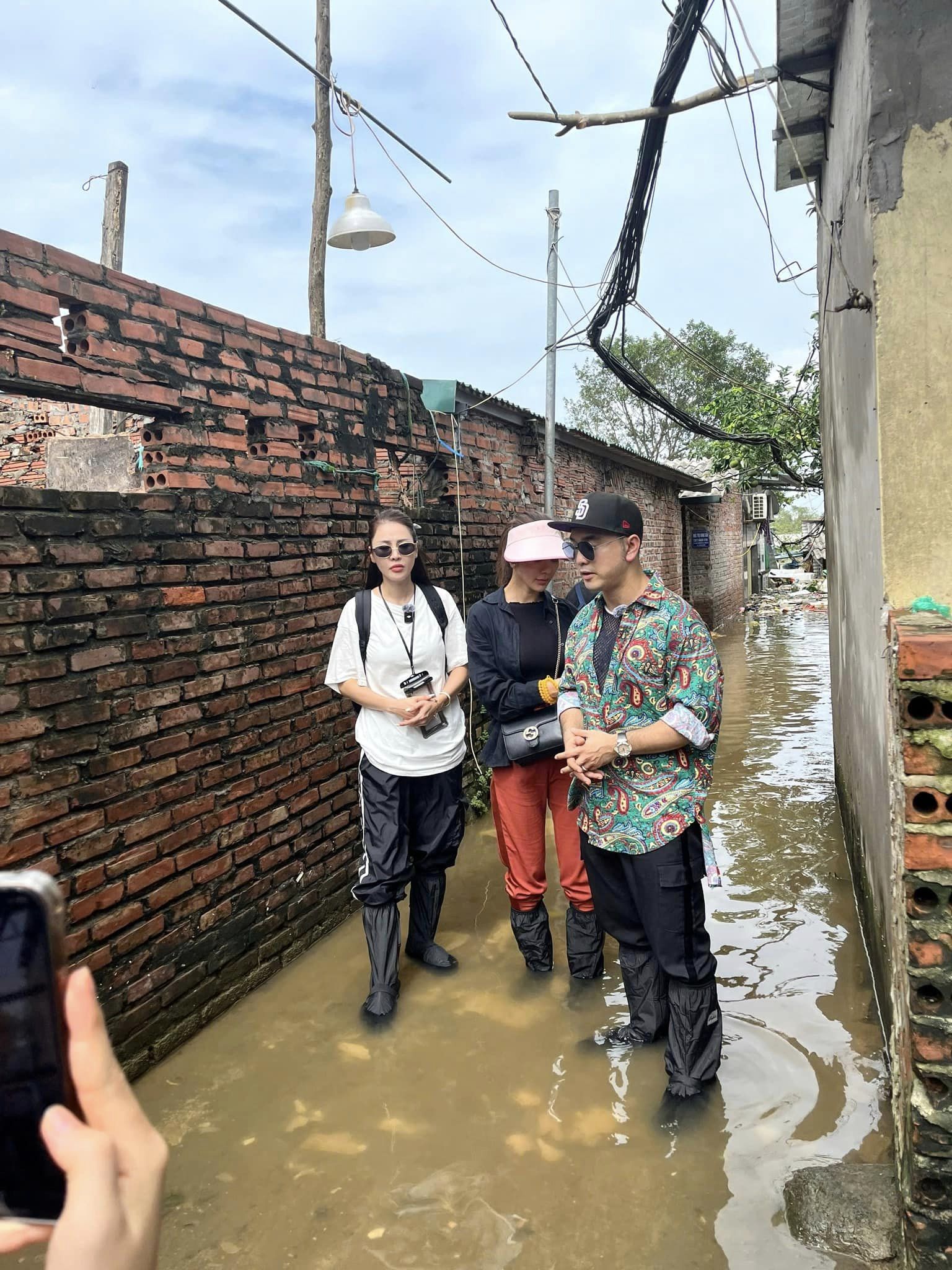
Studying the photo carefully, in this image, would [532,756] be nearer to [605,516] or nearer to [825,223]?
[605,516]

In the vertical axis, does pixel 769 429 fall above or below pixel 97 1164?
above

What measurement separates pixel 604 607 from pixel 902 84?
A: 68.5 inches

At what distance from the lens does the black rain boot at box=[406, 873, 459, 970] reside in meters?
4.01

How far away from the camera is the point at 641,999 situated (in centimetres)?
330

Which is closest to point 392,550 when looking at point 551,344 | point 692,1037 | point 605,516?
point 605,516

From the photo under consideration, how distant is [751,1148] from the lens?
2764 mm

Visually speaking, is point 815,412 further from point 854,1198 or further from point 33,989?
point 33,989

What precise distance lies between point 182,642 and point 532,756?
4.75 feet

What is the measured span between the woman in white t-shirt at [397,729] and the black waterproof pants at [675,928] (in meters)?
0.86

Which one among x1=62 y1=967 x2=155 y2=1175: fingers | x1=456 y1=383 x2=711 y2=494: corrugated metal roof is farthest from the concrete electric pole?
x1=62 y1=967 x2=155 y2=1175: fingers

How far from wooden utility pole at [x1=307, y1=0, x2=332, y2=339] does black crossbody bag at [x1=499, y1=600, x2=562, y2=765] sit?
5.99m

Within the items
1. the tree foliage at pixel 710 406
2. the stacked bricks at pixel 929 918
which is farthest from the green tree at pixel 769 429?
the stacked bricks at pixel 929 918

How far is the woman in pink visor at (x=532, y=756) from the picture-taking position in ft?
12.4

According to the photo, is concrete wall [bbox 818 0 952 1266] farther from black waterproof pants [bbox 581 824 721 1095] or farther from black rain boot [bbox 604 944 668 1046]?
black rain boot [bbox 604 944 668 1046]
